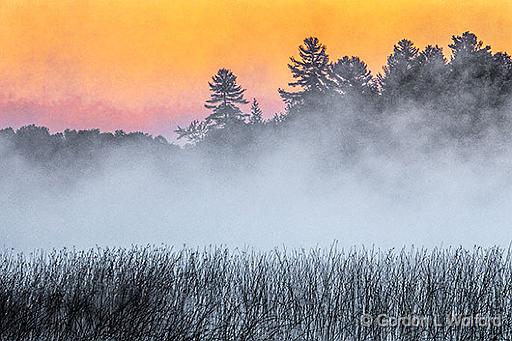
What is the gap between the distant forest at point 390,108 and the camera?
40406 millimetres

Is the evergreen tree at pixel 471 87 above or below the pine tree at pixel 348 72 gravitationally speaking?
below

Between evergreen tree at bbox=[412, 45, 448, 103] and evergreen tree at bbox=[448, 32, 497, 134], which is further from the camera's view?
evergreen tree at bbox=[412, 45, 448, 103]

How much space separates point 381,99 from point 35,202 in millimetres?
33269

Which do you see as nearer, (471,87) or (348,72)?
(471,87)

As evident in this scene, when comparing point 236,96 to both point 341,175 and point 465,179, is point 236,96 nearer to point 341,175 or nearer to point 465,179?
point 341,175

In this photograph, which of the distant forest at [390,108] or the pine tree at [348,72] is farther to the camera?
the pine tree at [348,72]

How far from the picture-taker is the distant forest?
4041 centimetres

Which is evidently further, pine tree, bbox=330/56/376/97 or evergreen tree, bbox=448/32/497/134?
pine tree, bbox=330/56/376/97

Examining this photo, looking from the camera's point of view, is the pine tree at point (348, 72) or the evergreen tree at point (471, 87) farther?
the pine tree at point (348, 72)

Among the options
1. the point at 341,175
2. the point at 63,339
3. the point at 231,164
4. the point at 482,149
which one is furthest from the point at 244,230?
the point at 63,339

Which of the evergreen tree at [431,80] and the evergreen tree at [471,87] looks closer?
the evergreen tree at [471,87]

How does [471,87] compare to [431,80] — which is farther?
[431,80]

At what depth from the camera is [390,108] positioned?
143ft

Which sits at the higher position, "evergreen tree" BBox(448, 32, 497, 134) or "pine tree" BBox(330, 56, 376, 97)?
"pine tree" BBox(330, 56, 376, 97)
